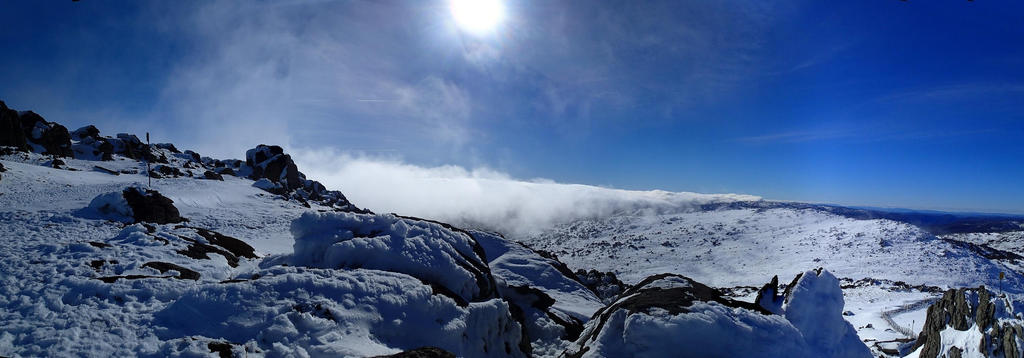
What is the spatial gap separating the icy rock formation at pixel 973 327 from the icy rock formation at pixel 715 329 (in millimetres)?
16379

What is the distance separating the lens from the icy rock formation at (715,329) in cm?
1038

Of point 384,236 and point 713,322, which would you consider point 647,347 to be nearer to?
point 713,322

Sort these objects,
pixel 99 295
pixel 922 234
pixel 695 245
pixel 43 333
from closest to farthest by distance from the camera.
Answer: pixel 43 333 → pixel 99 295 → pixel 922 234 → pixel 695 245

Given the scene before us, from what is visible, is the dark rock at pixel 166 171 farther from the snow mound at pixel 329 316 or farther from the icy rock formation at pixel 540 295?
the snow mound at pixel 329 316

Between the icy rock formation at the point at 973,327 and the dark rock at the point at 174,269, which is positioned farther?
the icy rock formation at the point at 973,327

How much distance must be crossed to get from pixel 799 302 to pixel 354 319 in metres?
13.5

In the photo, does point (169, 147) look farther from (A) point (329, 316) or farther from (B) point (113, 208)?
(A) point (329, 316)

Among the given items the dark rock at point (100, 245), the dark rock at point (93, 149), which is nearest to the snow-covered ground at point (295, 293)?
the dark rock at point (100, 245)

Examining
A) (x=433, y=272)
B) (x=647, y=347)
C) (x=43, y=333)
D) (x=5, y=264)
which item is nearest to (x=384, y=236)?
(x=433, y=272)

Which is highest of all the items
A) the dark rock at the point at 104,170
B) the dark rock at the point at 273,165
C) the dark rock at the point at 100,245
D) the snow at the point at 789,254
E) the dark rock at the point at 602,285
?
the dark rock at the point at 273,165

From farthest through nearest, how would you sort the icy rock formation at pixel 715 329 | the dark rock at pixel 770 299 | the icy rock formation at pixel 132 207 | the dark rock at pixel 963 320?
the icy rock formation at pixel 132 207 → the dark rock at pixel 963 320 → the dark rock at pixel 770 299 → the icy rock formation at pixel 715 329

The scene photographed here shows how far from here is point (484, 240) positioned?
2783 cm

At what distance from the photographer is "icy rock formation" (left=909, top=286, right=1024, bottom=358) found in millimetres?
21328

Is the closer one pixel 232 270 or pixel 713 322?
pixel 713 322
